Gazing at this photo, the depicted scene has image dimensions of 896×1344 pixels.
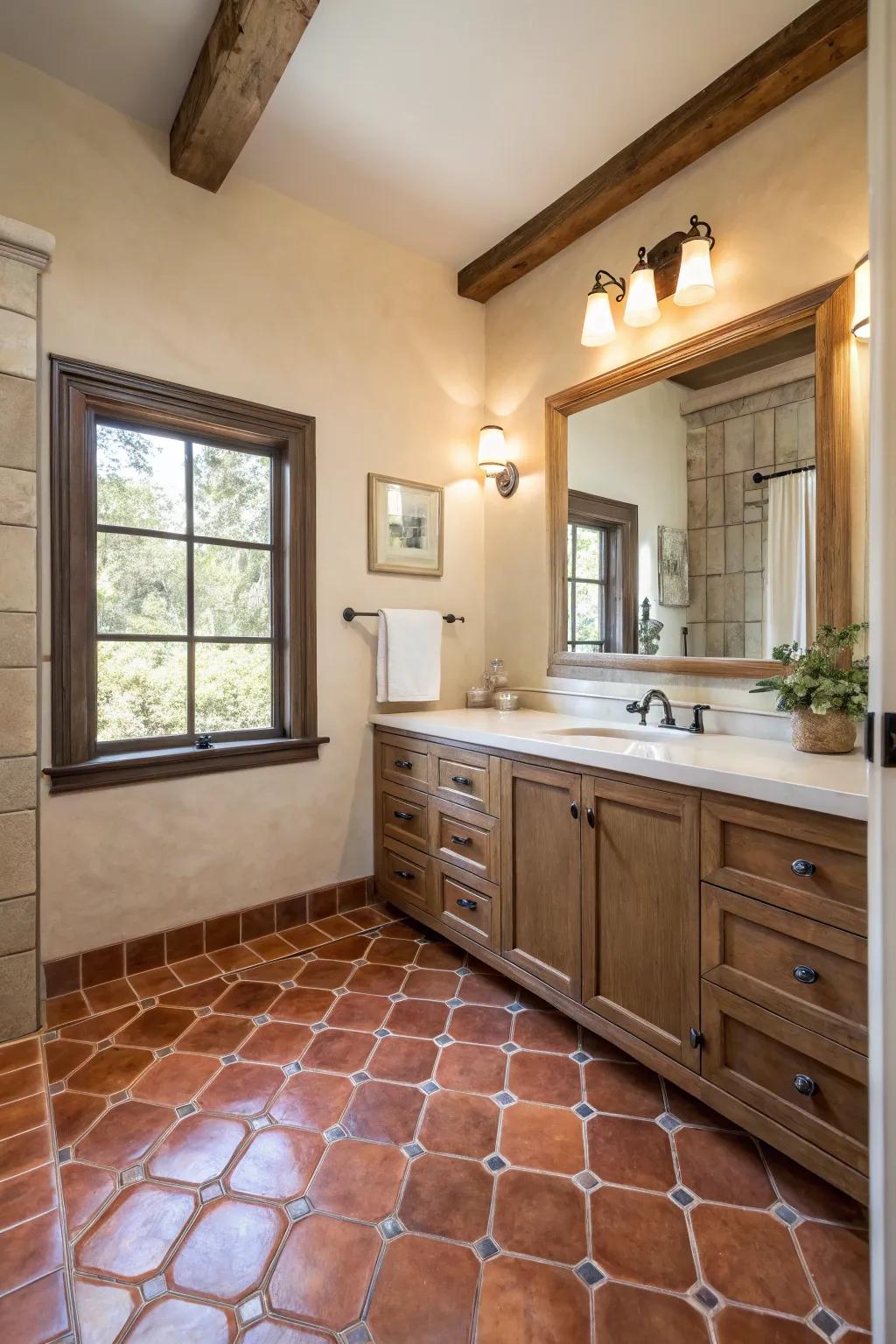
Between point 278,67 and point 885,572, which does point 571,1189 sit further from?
point 278,67

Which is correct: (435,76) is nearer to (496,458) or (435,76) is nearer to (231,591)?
(496,458)

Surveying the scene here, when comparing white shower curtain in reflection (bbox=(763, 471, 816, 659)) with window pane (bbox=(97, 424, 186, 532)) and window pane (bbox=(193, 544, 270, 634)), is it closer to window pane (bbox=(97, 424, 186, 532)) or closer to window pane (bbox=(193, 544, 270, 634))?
window pane (bbox=(193, 544, 270, 634))

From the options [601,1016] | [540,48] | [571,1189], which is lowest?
[571,1189]

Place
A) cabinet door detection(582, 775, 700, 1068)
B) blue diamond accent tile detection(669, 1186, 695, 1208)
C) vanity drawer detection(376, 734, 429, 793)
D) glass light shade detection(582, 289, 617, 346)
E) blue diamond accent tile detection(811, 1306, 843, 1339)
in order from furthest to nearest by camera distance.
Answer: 1. vanity drawer detection(376, 734, 429, 793)
2. glass light shade detection(582, 289, 617, 346)
3. cabinet door detection(582, 775, 700, 1068)
4. blue diamond accent tile detection(669, 1186, 695, 1208)
5. blue diamond accent tile detection(811, 1306, 843, 1339)

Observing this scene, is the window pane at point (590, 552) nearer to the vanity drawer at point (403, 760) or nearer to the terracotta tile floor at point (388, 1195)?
the vanity drawer at point (403, 760)

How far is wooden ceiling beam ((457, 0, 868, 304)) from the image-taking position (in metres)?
1.70

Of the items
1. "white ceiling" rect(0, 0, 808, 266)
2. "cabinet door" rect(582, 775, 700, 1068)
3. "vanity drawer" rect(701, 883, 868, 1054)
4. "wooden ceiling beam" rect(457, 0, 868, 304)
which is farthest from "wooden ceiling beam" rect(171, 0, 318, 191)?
"vanity drawer" rect(701, 883, 868, 1054)

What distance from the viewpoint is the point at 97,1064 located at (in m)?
1.72

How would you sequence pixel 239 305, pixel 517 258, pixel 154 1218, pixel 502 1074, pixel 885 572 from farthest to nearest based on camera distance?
pixel 517 258 < pixel 239 305 < pixel 502 1074 < pixel 154 1218 < pixel 885 572

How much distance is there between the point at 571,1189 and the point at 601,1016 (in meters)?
0.45

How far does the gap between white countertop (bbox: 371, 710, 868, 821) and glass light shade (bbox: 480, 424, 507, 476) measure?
Answer: 116 centimetres

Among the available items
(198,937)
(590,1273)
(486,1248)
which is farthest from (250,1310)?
(198,937)

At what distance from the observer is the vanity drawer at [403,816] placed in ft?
8.02

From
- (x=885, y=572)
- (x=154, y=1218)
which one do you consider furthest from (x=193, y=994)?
(x=885, y=572)
